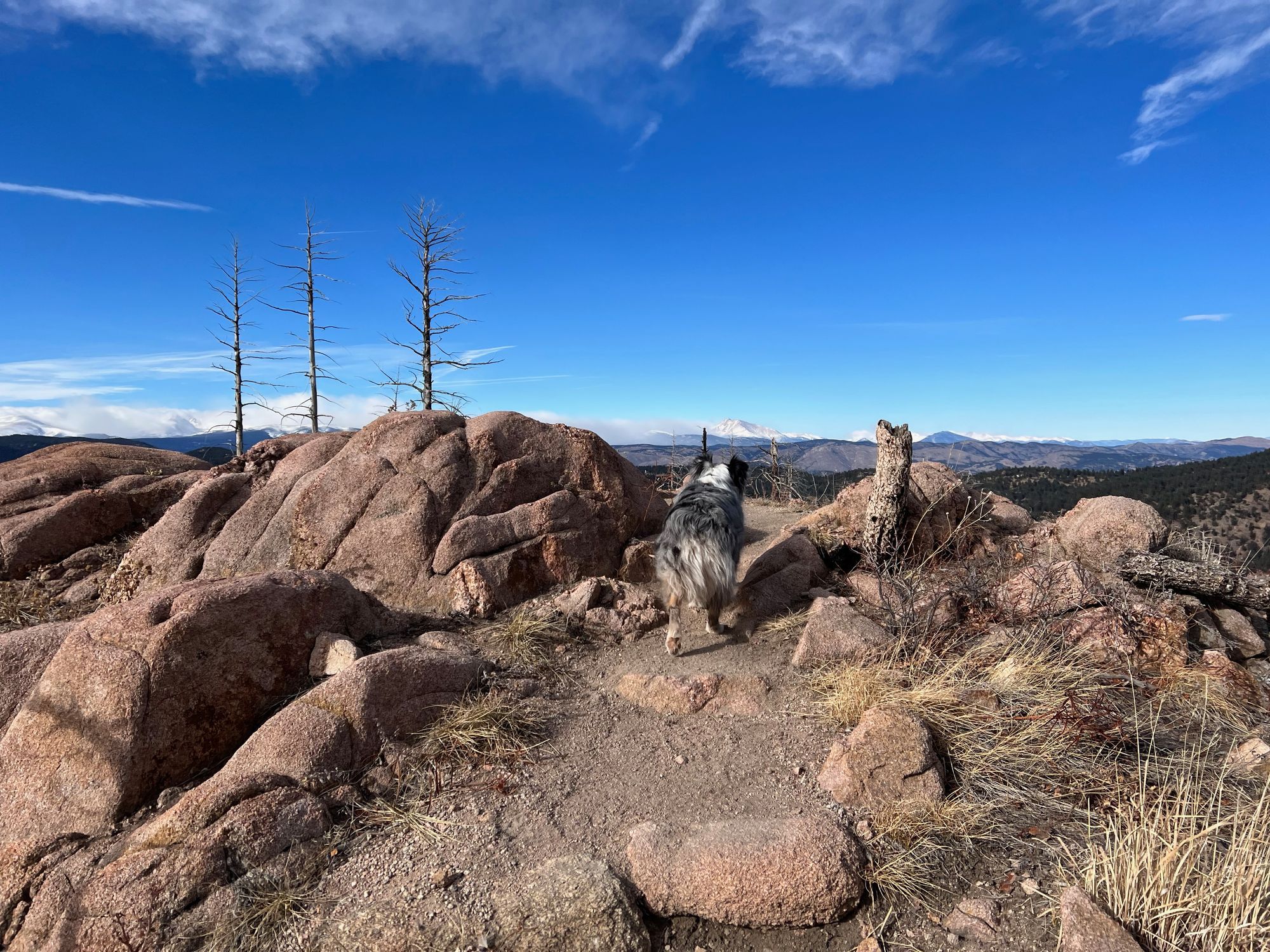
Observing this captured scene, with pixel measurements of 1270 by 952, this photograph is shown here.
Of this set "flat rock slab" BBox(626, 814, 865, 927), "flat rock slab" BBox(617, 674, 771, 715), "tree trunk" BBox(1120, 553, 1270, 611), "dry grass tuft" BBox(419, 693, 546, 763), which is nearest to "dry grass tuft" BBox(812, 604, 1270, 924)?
"flat rock slab" BBox(626, 814, 865, 927)

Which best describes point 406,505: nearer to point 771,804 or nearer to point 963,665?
point 771,804

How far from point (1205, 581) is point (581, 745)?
720 cm

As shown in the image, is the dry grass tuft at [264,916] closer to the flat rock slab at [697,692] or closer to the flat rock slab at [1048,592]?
the flat rock slab at [697,692]

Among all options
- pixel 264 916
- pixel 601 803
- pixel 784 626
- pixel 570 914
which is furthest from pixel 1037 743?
pixel 264 916

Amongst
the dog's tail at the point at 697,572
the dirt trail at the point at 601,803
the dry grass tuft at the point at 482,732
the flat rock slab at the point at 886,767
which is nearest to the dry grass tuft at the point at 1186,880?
the dirt trail at the point at 601,803

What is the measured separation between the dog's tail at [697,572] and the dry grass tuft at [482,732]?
2162 millimetres

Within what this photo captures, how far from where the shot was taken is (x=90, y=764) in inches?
176

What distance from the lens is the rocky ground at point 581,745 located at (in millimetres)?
3625

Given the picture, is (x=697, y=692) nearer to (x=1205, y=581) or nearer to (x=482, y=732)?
(x=482, y=732)

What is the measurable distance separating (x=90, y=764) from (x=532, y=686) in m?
3.29

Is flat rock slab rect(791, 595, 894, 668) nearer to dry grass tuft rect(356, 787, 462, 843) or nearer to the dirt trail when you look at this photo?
the dirt trail

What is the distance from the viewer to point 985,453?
104875 millimetres

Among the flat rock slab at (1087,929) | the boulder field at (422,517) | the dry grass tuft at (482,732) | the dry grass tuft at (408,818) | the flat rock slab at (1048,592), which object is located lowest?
the dry grass tuft at (408,818)

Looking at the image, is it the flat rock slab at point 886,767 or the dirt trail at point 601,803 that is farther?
the flat rock slab at point 886,767
